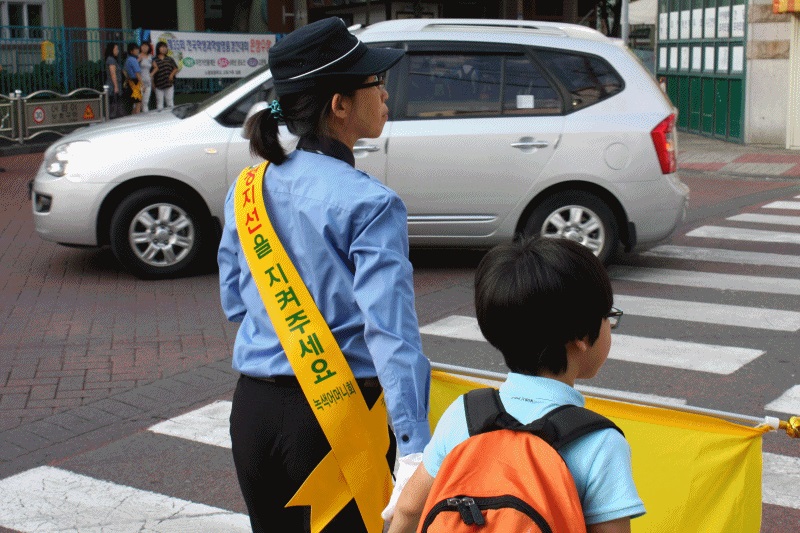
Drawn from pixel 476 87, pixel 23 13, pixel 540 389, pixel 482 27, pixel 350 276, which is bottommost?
pixel 540 389

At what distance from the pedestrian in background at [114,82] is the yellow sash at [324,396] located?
21062 millimetres

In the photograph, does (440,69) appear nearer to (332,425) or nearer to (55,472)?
(55,472)

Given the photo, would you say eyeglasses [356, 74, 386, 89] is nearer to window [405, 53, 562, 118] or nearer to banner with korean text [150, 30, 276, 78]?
window [405, 53, 562, 118]

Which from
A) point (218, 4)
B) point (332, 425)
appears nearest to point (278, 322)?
point (332, 425)

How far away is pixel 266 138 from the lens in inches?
103

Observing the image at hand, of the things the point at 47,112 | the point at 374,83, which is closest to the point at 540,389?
the point at 374,83

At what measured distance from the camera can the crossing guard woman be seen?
2.43 metres

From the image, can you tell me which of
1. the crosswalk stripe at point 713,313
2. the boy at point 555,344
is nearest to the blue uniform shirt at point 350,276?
the boy at point 555,344

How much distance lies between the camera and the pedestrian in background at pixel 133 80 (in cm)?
2323

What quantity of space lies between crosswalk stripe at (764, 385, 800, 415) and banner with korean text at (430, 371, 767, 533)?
3.35m

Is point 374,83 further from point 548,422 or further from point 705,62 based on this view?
point 705,62

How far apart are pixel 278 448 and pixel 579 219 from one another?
260 inches

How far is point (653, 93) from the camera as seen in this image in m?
9.05

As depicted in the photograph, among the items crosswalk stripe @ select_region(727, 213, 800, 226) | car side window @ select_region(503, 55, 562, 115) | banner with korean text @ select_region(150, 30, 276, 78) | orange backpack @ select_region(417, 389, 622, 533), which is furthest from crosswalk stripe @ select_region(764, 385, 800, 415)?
banner with korean text @ select_region(150, 30, 276, 78)
